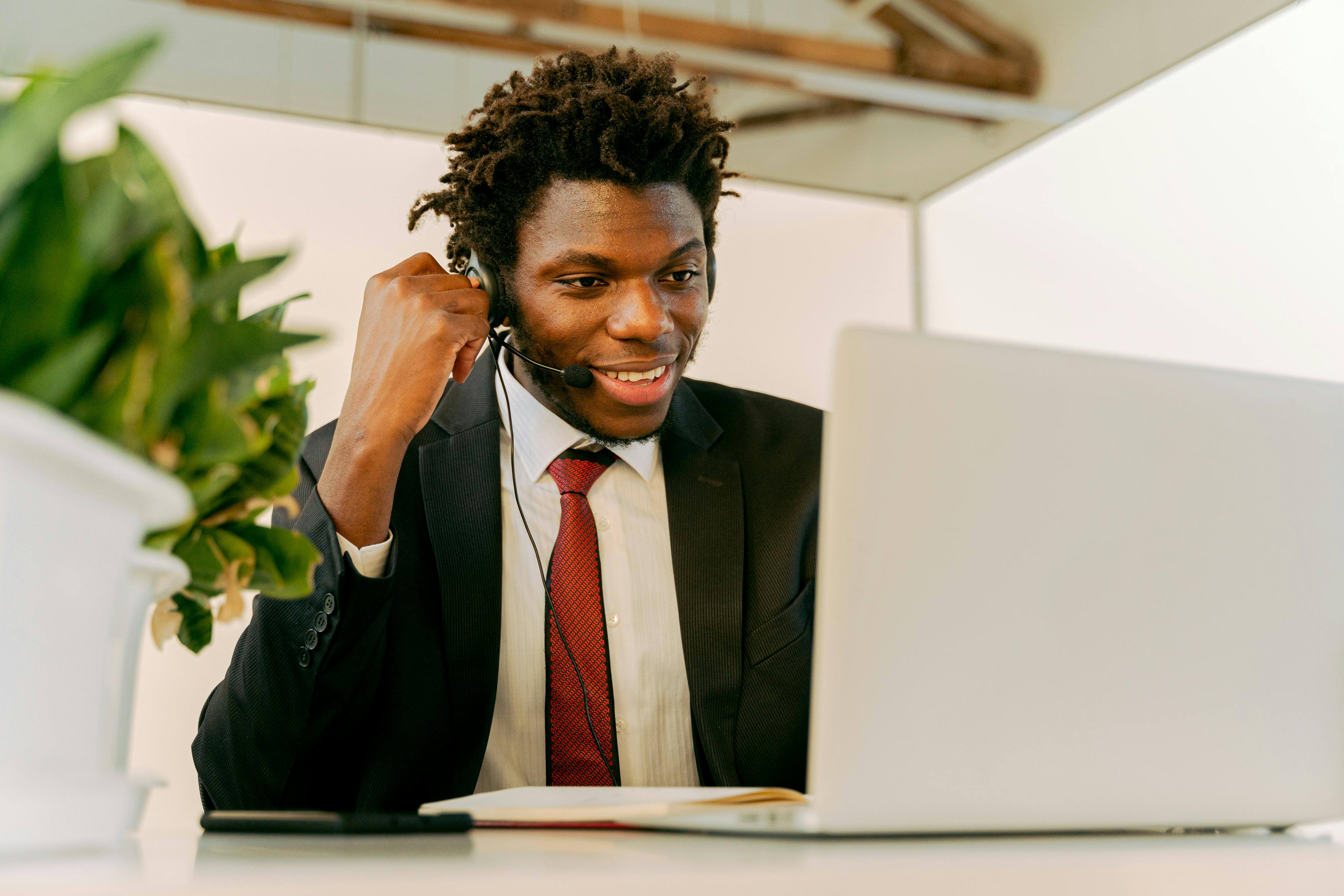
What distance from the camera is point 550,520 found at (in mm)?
1573

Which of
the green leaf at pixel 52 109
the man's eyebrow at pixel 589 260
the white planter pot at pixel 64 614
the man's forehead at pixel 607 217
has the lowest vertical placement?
the white planter pot at pixel 64 614

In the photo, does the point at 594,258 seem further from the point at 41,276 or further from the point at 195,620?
the point at 41,276

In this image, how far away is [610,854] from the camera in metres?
0.52

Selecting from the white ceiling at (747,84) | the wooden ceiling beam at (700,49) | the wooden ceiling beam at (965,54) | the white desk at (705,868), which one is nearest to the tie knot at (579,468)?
the white desk at (705,868)

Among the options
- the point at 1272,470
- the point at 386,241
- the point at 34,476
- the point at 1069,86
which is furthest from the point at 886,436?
the point at 1069,86

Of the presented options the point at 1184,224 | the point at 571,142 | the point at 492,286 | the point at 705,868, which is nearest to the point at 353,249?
the point at 571,142

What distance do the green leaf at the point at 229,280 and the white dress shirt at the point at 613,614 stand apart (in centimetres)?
93

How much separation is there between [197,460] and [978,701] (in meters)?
0.41

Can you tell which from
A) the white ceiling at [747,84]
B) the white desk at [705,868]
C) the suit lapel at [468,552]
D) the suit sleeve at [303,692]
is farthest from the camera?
the white ceiling at [747,84]

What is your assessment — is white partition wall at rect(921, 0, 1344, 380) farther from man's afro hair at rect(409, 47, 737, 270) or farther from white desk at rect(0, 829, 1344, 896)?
white desk at rect(0, 829, 1344, 896)

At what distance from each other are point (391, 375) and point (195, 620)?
56 cm

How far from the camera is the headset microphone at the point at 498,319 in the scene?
4.93 feet

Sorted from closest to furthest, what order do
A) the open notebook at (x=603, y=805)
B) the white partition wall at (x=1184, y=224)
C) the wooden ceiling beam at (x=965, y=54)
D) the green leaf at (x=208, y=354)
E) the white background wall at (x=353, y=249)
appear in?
the green leaf at (x=208, y=354), the open notebook at (x=603, y=805), the white background wall at (x=353, y=249), the white partition wall at (x=1184, y=224), the wooden ceiling beam at (x=965, y=54)

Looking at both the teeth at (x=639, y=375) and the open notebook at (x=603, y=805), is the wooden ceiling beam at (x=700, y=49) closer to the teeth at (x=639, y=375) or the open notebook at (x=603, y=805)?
the teeth at (x=639, y=375)
